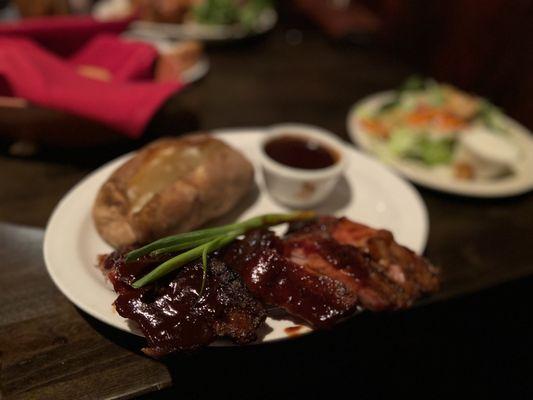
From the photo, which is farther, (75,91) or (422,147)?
(422,147)

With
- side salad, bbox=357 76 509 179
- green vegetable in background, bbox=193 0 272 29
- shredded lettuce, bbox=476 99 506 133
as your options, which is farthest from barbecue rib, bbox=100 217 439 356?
green vegetable in background, bbox=193 0 272 29

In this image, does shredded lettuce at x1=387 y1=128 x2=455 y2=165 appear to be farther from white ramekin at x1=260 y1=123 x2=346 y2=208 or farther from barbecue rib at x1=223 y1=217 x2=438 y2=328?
barbecue rib at x1=223 y1=217 x2=438 y2=328

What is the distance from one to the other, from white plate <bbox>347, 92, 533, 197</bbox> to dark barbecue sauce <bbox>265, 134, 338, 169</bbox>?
51cm

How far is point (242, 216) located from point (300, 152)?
43cm

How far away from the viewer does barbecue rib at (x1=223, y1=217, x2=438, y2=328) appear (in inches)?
53.9

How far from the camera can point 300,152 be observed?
2102mm

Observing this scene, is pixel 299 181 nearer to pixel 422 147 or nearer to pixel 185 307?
pixel 185 307

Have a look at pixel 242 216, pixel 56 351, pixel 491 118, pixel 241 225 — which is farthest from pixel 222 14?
pixel 56 351

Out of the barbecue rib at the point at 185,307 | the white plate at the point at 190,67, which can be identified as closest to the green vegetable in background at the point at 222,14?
the white plate at the point at 190,67

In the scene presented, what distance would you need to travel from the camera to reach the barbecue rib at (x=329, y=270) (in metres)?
1.37

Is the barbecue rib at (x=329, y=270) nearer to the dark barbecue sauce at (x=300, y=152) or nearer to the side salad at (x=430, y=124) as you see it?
the dark barbecue sauce at (x=300, y=152)

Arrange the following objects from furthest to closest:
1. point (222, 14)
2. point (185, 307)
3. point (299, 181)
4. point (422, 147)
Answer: point (222, 14), point (422, 147), point (299, 181), point (185, 307)

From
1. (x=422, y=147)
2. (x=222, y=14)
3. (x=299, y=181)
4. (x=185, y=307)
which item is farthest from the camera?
(x=222, y=14)

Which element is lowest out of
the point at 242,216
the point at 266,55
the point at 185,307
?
the point at 242,216
